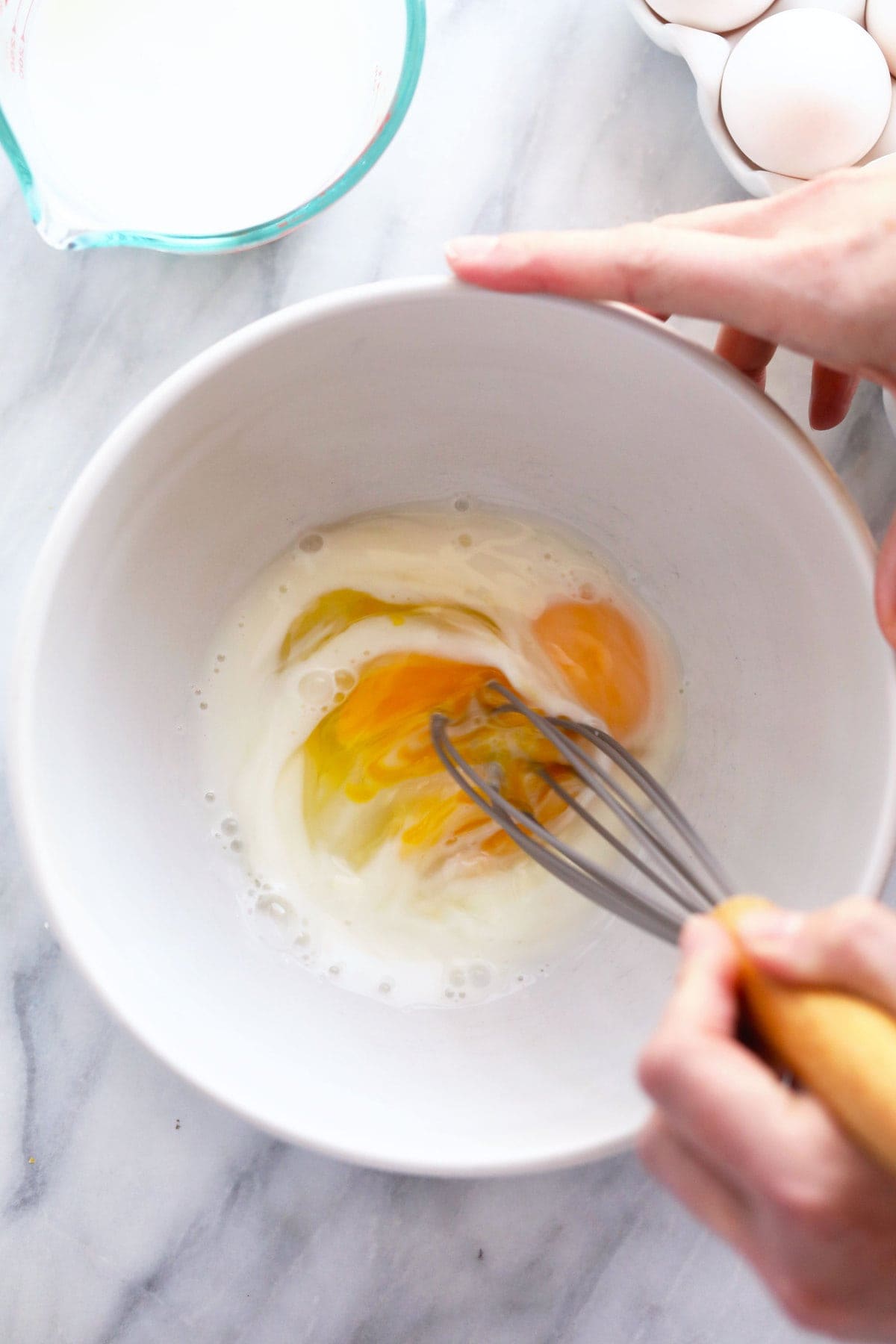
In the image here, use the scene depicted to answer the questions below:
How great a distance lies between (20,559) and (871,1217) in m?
0.64

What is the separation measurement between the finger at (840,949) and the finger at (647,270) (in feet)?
1.03

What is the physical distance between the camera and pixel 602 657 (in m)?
0.83

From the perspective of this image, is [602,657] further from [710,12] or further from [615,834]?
[710,12]

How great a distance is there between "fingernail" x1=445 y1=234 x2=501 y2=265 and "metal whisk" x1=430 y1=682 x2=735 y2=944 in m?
0.31

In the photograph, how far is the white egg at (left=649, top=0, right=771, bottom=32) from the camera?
0.70 meters

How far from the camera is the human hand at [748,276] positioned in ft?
1.85

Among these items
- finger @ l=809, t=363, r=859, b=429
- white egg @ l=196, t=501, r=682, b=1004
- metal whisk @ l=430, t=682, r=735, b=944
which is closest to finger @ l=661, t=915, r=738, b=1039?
metal whisk @ l=430, t=682, r=735, b=944

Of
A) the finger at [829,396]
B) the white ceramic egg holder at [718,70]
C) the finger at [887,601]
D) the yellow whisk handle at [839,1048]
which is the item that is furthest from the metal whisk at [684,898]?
the white ceramic egg holder at [718,70]

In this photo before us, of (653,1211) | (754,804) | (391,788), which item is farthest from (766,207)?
(653,1211)

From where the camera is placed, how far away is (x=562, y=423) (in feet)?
2.28

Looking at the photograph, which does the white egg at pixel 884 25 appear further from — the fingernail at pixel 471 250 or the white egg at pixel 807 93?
the fingernail at pixel 471 250

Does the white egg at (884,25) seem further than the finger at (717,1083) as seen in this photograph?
Yes

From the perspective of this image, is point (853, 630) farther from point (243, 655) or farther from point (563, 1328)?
point (563, 1328)

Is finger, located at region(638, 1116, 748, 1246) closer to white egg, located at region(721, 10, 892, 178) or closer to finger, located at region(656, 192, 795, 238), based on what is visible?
finger, located at region(656, 192, 795, 238)
